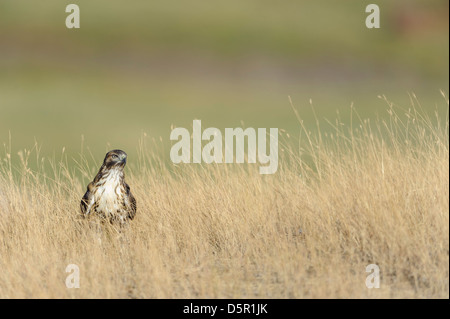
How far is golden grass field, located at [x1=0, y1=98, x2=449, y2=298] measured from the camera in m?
7.24

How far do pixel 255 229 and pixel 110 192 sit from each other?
5.68ft

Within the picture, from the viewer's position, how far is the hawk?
27.7 ft

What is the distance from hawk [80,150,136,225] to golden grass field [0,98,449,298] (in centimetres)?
28

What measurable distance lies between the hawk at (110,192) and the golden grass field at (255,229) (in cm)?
28

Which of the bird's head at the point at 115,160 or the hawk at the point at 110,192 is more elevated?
the bird's head at the point at 115,160

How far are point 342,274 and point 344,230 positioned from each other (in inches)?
Result: 37.4

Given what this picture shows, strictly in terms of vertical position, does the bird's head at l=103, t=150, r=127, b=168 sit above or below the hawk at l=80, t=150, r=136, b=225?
above

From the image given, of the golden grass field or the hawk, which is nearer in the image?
the golden grass field

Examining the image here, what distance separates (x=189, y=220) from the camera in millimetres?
9297

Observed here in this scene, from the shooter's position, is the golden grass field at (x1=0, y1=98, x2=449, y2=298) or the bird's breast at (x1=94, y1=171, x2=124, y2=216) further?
the bird's breast at (x1=94, y1=171, x2=124, y2=216)

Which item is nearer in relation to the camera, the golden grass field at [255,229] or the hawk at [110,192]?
the golden grass field at [255,229]

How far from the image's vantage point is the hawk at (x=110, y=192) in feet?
27.7

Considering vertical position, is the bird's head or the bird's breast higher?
the bird's head
